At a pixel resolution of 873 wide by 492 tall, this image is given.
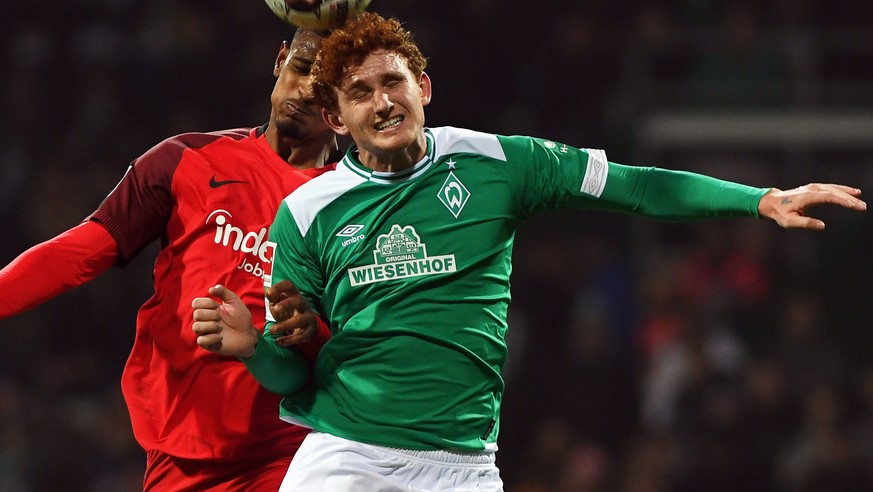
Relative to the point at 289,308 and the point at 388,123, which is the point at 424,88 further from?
the point at 289,308

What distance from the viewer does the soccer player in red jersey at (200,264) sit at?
342 cm

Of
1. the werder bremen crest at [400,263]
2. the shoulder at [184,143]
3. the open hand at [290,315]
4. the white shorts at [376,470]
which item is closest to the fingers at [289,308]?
the open hand at [290,315]

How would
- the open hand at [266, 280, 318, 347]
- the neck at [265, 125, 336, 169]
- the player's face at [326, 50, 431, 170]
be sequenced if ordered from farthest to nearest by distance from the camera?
the neck at [265, 125, 336, 169], the player's face at [326, 50, 431, 170], the open hand at [266, 280, 318, 347]

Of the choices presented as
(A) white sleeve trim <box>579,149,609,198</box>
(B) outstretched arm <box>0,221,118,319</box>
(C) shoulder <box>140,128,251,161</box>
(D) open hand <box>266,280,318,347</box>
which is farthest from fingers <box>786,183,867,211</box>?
(B) outstretched arm <box>0,221,118,319</box>

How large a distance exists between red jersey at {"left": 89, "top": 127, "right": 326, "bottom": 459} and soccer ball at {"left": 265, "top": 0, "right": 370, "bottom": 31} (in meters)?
0.39

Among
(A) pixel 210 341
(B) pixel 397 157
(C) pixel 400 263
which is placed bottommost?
(A) pixel 210 341

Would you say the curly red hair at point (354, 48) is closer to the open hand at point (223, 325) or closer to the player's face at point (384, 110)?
the player's face at point (384, 110)

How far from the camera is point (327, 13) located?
345 cm

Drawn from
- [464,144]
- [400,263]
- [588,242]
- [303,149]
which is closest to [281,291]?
[400,263]

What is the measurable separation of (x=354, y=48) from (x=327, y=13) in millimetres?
431

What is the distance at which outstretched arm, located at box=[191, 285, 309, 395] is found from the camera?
2797mm

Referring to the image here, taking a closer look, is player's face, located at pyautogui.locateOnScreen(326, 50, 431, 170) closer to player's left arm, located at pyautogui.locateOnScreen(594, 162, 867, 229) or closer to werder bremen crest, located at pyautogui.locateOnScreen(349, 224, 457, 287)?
werder bremen crest, located at pyautogui.locateOnScreen(349, 224, 457, 287)

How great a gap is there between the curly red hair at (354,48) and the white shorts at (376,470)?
0.88 metres

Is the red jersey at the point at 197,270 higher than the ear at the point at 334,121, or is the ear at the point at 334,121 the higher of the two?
the ear at the point at 334,121
